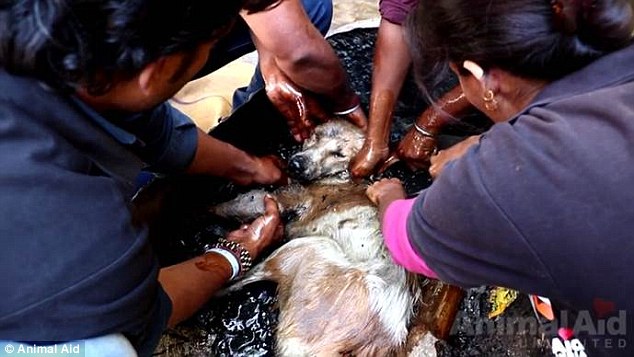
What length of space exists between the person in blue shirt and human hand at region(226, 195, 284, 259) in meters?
0.45

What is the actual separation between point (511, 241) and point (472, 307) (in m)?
0.55

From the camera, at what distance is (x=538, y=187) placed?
94 cm

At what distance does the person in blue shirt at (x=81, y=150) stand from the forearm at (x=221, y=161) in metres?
0.48

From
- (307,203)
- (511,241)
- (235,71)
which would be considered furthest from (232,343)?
(235,71)

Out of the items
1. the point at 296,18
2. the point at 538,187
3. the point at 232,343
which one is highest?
the point at 538,187

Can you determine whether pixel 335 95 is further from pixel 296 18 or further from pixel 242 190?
pixel 242 190

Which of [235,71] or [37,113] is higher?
[37,113]

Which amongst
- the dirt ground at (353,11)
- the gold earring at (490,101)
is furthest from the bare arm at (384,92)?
the dirt ground at (353,11)

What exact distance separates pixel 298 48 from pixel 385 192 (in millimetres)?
369

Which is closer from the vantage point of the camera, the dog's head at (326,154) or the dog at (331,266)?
the dog at (331,266)

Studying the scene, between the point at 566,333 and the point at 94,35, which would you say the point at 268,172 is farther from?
the point at 94,35

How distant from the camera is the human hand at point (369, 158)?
65.0 inches

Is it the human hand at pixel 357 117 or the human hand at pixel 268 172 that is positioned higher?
the human hand at pixel 357 117

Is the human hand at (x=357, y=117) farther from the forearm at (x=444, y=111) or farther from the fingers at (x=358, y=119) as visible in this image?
the forearm at (x=444, y=111)
